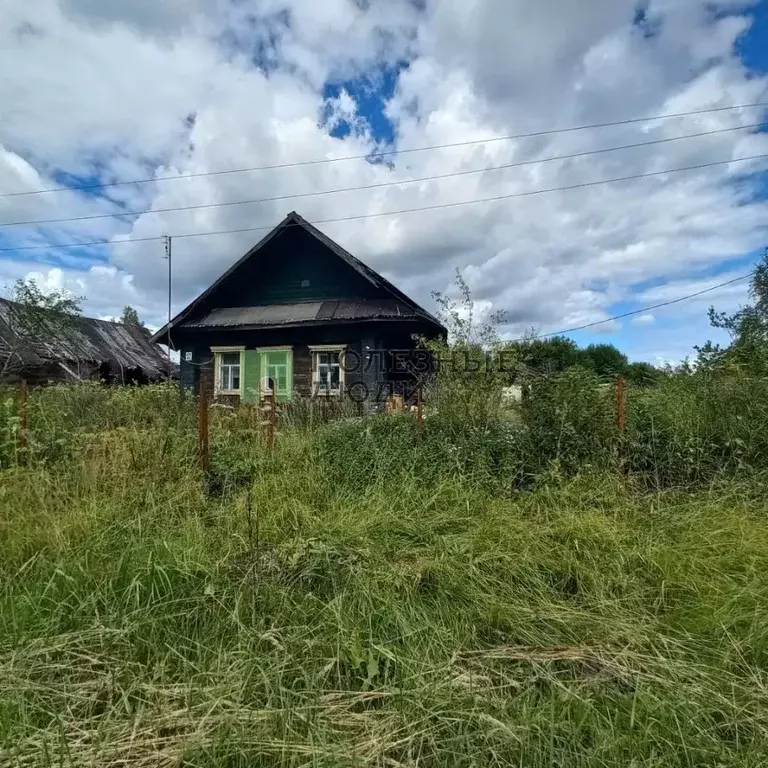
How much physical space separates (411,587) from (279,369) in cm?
990

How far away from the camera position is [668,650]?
6.87 ft

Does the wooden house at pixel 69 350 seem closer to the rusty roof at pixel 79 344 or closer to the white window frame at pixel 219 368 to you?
the rusty roof at pixel 79 344

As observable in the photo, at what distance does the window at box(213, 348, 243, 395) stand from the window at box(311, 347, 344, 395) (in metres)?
2.34

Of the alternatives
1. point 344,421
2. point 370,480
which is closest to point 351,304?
point 344,421

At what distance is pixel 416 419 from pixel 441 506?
57.3 inches

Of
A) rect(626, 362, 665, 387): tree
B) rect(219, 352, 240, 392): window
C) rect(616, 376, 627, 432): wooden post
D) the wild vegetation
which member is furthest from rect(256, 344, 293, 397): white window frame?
rect(616, 376, 627, 432): wooden post

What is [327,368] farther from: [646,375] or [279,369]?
[646,375]

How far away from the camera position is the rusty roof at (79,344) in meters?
16.6

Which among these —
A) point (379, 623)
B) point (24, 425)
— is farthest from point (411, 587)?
point (24, 425)

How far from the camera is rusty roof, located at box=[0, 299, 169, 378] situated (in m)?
16.6

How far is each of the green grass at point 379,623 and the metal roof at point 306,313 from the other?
703 centimetres

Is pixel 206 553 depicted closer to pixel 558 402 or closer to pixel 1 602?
pixel 1 602

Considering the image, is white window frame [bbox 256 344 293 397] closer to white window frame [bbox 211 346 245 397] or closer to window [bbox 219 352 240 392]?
white window frame [bbox 211 346 245 397]

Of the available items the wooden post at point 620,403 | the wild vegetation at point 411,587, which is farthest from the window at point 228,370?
the wooden post at point 620,403
